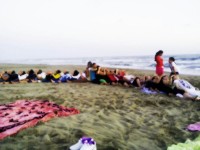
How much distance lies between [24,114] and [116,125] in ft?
6.81

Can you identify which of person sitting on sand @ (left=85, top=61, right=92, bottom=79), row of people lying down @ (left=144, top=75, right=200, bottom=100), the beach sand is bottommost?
the beach sand

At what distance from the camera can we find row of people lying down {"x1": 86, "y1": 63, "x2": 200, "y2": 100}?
8461mm

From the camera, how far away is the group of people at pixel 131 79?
864 centimetres

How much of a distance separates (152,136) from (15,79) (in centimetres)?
904

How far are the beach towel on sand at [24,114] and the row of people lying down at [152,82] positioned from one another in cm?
405

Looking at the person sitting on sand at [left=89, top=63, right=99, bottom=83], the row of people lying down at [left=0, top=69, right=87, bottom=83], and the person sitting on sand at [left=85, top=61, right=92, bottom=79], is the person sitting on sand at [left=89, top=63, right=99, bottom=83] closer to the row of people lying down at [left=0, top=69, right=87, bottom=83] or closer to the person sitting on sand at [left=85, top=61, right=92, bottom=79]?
the person sitting on sand at [left=85, top=61, right=92, bottom=79]

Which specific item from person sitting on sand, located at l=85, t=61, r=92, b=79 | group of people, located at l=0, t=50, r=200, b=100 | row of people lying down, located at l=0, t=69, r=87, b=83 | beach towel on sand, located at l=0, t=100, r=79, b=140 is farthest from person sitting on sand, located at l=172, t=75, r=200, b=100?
row of people lying down, located at l=0, t=69, r=87, b=83

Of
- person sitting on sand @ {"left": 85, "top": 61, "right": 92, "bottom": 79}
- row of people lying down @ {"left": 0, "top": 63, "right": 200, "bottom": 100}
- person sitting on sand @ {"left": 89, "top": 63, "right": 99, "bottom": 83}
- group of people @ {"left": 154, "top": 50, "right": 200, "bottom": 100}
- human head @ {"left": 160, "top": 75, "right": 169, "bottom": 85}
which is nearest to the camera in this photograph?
group of people @ {"left": 154, "top": 50, "right": 200, "bottom": 100}

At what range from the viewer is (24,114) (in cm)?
571

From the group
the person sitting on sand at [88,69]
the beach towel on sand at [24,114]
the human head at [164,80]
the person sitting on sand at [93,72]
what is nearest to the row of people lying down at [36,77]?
the person sitting on sand at [88,69]

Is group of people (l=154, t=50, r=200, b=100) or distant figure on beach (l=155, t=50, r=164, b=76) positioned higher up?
distant figure on beach (l=155, t=50, r=164, b=76)

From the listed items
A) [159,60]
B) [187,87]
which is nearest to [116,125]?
[187,87]

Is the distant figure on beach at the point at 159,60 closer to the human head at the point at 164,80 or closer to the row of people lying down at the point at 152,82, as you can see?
the row of people lying down at the point at 152,82

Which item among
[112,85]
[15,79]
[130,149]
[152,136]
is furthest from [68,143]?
[15,79]
